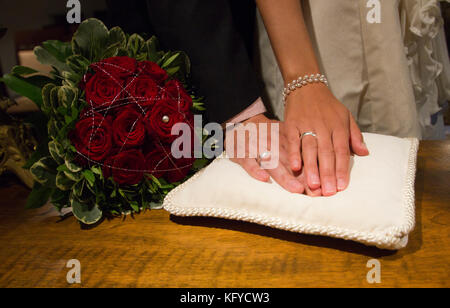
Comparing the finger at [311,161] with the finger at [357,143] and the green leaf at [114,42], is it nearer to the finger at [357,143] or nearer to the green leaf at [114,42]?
the finger at [357,143]

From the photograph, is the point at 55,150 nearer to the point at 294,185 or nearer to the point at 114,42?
the point at 114,42

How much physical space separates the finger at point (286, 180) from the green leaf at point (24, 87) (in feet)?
1.43

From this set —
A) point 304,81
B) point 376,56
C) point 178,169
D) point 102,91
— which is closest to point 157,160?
point 178,169

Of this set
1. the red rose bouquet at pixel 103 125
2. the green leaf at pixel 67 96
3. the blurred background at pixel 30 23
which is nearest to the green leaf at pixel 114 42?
the red rose bouquet at pixel 103 125

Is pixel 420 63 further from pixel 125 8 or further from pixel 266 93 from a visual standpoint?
pixel 125 8

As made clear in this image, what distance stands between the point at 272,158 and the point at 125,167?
0.26 metres

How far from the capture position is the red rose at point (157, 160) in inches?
23.1

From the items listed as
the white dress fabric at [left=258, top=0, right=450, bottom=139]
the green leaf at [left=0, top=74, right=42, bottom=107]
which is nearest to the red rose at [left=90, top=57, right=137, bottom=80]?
the green leaf at [left=0, top=74, right=42, bottom=107]

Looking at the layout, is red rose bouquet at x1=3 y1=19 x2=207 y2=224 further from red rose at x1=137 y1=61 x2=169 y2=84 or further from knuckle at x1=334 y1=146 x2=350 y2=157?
knuckle at x1=334 y1=146 x2=350 y2=157

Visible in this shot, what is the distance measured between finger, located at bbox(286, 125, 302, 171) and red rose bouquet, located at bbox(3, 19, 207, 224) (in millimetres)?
188

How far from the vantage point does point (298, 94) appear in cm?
71
